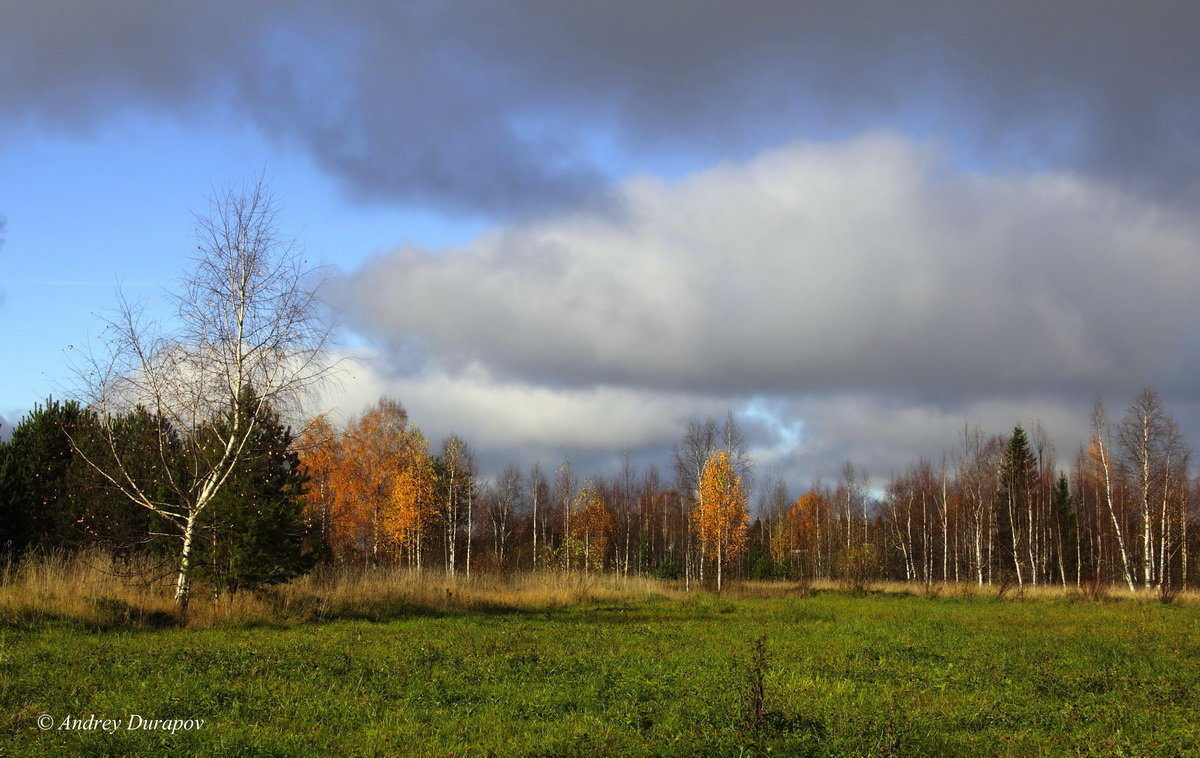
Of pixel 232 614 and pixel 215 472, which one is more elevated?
pixel 215 472

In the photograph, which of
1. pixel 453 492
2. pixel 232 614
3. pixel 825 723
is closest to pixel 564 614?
pixel 232 614

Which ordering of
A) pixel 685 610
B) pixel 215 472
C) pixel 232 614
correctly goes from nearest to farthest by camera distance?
pixel 232 614
pixel 215 472
pixel 685 610

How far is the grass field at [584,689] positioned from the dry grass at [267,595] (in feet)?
1.46

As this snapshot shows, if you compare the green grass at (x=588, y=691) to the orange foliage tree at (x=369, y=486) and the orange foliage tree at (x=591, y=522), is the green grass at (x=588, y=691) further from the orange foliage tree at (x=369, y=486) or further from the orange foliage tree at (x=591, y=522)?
the orange foliage tree at (x=591, y=522)

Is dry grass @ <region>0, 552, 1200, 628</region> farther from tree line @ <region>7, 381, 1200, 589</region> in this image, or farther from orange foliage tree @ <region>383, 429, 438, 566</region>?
orange foliage tree @ <region>383, 429, 438, 566</region>

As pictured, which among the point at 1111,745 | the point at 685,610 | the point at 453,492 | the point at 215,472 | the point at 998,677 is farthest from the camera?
the point at 453,492

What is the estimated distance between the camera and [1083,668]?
13023 mm

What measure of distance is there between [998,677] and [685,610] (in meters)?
13.6

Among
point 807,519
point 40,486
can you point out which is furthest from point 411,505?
point 807,519

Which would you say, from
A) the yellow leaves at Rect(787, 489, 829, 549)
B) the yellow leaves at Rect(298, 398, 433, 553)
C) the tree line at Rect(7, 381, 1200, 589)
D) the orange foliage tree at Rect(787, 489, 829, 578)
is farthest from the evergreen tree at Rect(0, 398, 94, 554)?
the yellow leaves at Rect(787, 489, 829, 549)

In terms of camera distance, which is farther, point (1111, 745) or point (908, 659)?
point (908, 659)

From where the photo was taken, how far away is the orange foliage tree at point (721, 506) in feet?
161

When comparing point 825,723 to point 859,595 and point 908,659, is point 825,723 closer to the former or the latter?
point 908,659

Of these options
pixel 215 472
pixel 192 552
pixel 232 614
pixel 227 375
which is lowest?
pixel 232 614
